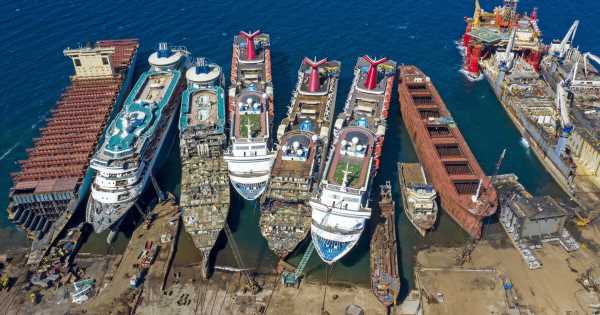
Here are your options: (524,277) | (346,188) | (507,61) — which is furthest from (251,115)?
(507,61)

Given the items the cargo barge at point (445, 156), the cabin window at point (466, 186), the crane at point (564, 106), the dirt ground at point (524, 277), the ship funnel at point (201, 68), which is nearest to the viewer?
the dirt ground at point (524, 277)

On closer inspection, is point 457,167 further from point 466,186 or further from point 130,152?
point 130,152

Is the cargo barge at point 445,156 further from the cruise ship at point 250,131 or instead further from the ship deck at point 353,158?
the cruise ship at point 250,131

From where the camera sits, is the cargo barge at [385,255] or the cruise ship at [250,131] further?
the cruise ship at [250,131]

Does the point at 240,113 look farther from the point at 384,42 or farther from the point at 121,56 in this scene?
the point at 384,42

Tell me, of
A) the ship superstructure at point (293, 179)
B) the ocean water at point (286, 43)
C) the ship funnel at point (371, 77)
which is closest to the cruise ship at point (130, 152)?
the ocean water at point (286, 43)

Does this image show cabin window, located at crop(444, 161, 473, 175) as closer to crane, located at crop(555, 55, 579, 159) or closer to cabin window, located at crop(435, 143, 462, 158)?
cabin window, located at crop(435, 143, 462, 158)

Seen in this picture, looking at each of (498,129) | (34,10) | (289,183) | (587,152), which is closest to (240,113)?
(289,183)
